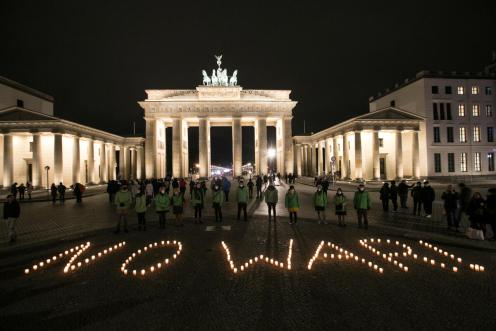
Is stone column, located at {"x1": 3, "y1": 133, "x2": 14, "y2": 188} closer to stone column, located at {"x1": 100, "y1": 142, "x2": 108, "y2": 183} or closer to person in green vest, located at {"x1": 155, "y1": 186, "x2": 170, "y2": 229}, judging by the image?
stone column, located at {"x1": 100, "y1": 142, "x2": 108, "y2": 183}

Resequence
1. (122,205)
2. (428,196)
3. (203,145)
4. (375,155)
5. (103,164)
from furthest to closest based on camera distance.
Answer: (203,145)
(103,164)
(375,155)
(428,196)
(122,205)

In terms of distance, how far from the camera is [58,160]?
125 ft

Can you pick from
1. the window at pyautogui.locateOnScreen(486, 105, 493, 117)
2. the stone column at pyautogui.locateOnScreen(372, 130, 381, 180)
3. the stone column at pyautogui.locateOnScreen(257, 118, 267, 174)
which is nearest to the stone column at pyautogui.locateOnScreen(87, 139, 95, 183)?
the stone column at pyautogui.locateOnScreen(257, 118, 267, 174)

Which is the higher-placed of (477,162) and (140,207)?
(477,162)

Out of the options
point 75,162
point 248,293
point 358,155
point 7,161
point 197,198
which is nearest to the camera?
point 248,293

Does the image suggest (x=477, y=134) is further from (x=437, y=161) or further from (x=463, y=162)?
(x=437, y=161)

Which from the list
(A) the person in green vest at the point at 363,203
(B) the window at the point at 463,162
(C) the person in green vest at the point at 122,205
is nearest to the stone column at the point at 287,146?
(B) the window at the point at 463,162

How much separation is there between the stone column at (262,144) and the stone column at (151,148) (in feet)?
59.4

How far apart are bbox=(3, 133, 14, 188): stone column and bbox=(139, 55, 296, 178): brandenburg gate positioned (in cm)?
1933

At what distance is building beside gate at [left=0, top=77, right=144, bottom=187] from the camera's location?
3728 cm

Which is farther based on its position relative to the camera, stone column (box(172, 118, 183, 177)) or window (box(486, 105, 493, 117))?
stone column (box(172, 118, 183, 177))

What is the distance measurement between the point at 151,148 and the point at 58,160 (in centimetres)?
1667

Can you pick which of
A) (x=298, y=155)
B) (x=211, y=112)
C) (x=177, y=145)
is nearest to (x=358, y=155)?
(x=298, y=155)

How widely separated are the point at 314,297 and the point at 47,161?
4536 centimetres
